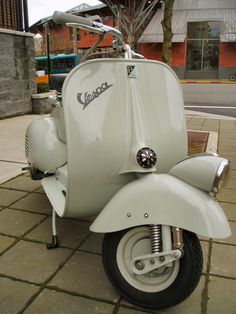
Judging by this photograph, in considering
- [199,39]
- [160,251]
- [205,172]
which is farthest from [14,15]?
[199,39]

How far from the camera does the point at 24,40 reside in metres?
7.85

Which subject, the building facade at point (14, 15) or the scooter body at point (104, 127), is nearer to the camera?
the scooter body at point (104, 127)

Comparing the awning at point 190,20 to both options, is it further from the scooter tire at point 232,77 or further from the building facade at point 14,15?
the building facade at point 14,15

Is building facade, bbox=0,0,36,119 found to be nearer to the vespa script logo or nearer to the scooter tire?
the vespa script logo

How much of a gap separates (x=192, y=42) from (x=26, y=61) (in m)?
20.1

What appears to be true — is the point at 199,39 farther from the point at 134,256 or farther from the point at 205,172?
the point at 134,256

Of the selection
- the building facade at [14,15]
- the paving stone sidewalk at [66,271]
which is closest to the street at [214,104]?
the building facade at [14,15]

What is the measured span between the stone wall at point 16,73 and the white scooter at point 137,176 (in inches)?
205

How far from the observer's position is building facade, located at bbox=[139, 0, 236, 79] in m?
25.0

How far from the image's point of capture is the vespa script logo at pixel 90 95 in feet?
6.99

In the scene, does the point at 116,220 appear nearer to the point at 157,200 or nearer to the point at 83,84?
the point at 157,200

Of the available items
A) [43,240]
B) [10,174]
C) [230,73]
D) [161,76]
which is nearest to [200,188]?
[161,76]

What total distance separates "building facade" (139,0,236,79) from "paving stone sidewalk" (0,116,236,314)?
23486mm

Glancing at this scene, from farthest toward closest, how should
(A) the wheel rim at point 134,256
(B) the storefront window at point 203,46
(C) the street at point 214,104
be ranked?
1. (B) the storefront window at point 203,46
2. (C) the street at point 214,104
3. (A) the wheel rim at point 134,256
